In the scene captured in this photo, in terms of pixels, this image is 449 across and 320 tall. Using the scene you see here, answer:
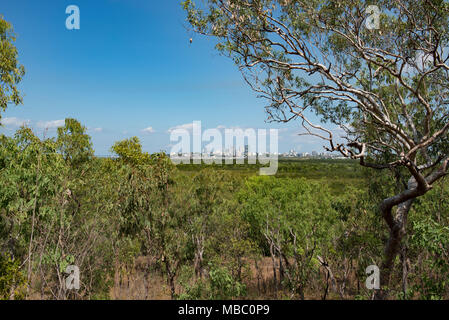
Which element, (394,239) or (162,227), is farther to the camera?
(162,227)

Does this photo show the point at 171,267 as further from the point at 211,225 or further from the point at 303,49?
the point at 303,49

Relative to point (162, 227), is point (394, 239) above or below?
above

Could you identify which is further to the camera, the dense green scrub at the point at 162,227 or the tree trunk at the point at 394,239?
the tree trunk at the point at 394,239

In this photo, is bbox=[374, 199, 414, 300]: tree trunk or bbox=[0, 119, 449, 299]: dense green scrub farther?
bbox=[374, 199, 414, 300]: tree trunk

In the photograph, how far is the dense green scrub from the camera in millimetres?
7074

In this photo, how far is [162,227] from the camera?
1063 cm

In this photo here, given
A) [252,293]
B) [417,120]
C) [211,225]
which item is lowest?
[252,293]

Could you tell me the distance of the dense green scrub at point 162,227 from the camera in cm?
707

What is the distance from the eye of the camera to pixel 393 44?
7152mm

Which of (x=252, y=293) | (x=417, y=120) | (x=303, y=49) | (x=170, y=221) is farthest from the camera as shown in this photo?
(x=252, y=293)
